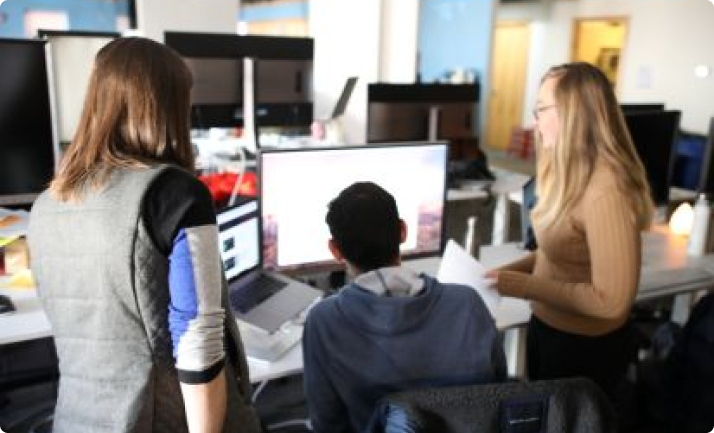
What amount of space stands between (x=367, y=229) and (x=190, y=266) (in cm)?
36

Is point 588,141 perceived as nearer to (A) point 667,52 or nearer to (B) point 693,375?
(B) point 693,375

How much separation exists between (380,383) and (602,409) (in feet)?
1.23

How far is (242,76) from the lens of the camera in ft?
11.6

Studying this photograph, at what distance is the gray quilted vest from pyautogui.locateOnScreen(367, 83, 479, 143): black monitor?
7.16 ft

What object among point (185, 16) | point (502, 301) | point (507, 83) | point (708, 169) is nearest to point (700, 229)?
point (708, 169)

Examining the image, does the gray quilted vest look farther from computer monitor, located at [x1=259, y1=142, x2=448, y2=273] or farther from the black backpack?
the black backpack

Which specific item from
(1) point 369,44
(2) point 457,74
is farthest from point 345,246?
(2) point 457,74

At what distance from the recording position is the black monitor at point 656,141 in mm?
2582

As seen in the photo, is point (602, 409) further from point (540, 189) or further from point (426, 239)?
point (426, 239)

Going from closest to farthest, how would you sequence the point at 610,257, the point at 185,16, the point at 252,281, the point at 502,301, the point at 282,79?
1. the point at 610,257
2. the point at 252,281
3. the point at 502,301
4. the point at 282,79
5. the point at 185,16

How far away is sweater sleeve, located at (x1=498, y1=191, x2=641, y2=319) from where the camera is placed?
4.56 feet

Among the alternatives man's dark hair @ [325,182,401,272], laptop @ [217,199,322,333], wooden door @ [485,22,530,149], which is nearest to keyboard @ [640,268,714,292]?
laptop @ [217,199,322,333]

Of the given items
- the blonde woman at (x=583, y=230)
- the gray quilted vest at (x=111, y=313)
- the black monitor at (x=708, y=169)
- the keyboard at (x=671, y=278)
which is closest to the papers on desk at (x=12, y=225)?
the gray quilted vest at (x=111, y=313)

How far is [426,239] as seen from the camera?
6.79 feet
